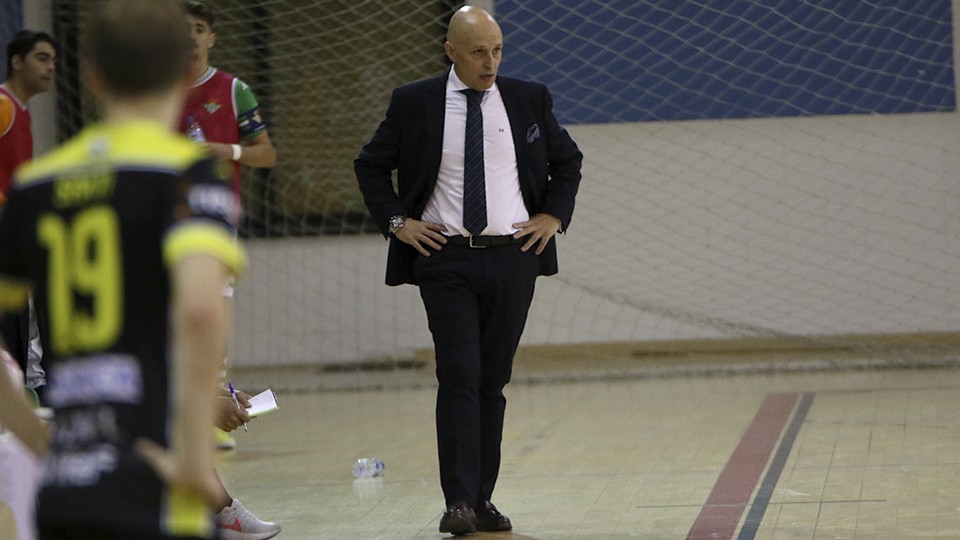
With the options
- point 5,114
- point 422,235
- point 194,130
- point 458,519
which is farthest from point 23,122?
point 458,519

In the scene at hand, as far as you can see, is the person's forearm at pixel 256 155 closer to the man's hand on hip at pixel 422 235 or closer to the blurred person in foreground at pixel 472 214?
the blurred person in foreground at pixel 472 214

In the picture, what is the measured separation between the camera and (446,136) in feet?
15.7

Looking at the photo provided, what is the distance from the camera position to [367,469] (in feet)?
19.4

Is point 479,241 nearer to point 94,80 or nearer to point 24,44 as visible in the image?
point 24,44

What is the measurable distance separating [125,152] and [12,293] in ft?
1.02

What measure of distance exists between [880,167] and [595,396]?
2683mm

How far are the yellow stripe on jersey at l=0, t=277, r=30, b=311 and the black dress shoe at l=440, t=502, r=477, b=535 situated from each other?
2.62 m

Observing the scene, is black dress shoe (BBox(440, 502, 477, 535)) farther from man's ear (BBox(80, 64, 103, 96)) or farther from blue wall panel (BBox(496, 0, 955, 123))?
blue wall panel (BBox(496, 0, 955, 123))

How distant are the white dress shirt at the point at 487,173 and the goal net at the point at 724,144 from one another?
482 centimetres

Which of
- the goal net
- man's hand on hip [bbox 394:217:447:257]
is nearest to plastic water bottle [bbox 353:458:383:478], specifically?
man's hand on hip [bbox 394:217:447:257]

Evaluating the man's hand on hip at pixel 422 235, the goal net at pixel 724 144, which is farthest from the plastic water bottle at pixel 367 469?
the goal net at pixel 724 144

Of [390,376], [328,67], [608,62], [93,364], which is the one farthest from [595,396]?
[93,364]

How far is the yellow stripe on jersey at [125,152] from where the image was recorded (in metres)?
1.83

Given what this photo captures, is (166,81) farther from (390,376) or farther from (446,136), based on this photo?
(390,376)
